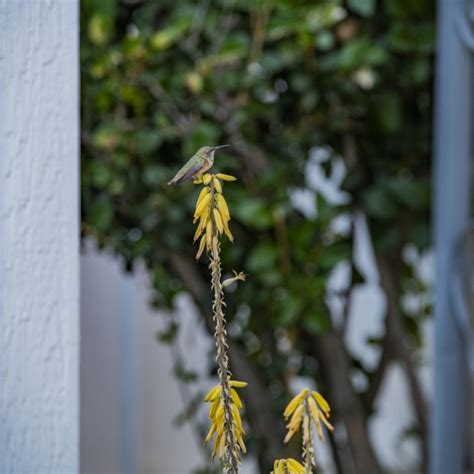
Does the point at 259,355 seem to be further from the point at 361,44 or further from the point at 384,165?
the point at 361,44

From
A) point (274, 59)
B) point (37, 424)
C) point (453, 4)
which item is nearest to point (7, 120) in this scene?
point (37, 424)

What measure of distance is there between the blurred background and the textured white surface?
0.96 metres

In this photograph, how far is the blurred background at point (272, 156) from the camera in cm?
170

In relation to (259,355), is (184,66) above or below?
above

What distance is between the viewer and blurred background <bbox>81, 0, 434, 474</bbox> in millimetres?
1698

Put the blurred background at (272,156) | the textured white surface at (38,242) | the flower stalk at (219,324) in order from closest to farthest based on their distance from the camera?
the flower stalk at (219,324) < the textured white surface at (38,242) < the blurred background at (272,156)

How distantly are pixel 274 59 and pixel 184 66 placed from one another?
0.17m

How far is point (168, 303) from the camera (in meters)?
1.99

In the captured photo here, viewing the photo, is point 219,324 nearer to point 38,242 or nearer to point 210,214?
point 210,214

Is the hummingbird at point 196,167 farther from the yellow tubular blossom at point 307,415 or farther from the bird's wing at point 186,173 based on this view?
the yellow tubular blossom at point 307,415

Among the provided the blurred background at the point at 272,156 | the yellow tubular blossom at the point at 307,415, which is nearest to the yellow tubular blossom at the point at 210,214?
the yellow tubular blossom at the point at 307,415

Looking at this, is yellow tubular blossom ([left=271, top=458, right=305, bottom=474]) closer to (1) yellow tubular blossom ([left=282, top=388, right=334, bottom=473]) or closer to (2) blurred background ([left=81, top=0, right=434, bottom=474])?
(1) yellow tubular blossom ([left=282, top=388, right=334, bottom=473])

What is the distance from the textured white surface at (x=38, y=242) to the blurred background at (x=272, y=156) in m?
0.96

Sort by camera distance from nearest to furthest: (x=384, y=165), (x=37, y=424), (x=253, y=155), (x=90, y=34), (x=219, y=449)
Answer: (x=219, y=449) < (x=37, y=424) < (x=90, y=34) < (x=253, y=155) < (x=384, y=165)
